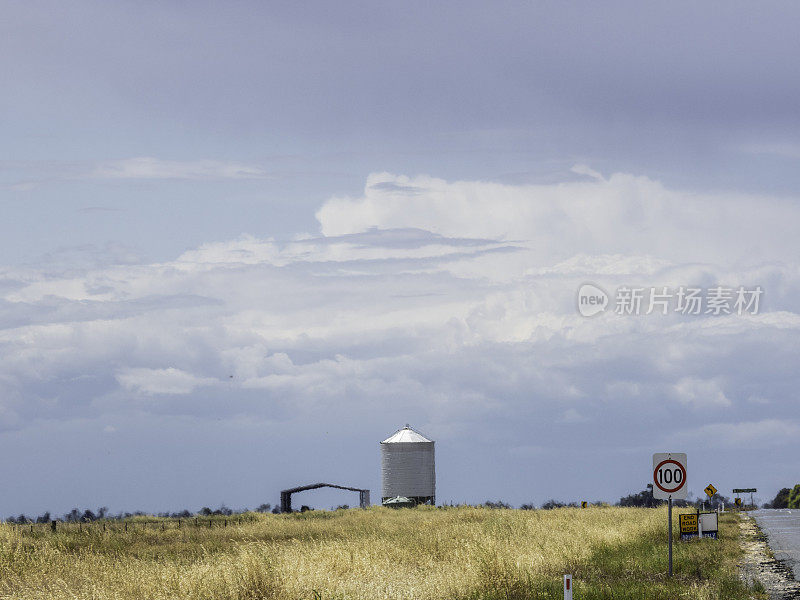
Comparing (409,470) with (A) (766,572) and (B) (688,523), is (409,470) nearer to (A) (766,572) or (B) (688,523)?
(B) (688,523)

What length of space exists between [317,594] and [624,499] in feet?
266

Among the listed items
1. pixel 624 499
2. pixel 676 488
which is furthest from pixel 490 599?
pixel 624 499

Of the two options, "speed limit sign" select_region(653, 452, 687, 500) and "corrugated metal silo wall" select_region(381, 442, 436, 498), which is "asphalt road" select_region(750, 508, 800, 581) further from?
"corrugated metal silo wall" select_region(381, 442, 436, 498)

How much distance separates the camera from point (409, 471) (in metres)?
73.1

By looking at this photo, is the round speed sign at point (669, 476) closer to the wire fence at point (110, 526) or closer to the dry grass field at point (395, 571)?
the dry grass field at point (395, 571)

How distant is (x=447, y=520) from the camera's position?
1703 inches

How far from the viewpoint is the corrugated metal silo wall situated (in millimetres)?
72875

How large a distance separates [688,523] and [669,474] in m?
11.2

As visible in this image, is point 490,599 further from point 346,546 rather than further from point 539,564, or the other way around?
point 346,546

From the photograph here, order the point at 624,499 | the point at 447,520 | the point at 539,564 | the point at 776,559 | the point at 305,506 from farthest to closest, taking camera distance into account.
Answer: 1. the point at 624,499
2. the point at 305,506
3. the point at 447,520
4. the point at 776,559
5. the point at 539,564

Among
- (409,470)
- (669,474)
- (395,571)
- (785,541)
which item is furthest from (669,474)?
(409,470)

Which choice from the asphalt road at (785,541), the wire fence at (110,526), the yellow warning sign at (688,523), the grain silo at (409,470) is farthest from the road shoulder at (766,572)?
the grain silo at (409,470)

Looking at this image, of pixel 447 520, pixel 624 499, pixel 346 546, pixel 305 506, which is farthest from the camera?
pixel 624 499

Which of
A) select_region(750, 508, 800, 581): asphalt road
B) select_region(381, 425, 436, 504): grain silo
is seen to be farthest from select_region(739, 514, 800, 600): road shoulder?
select_region(381, 425, 436, 504): grain silo
